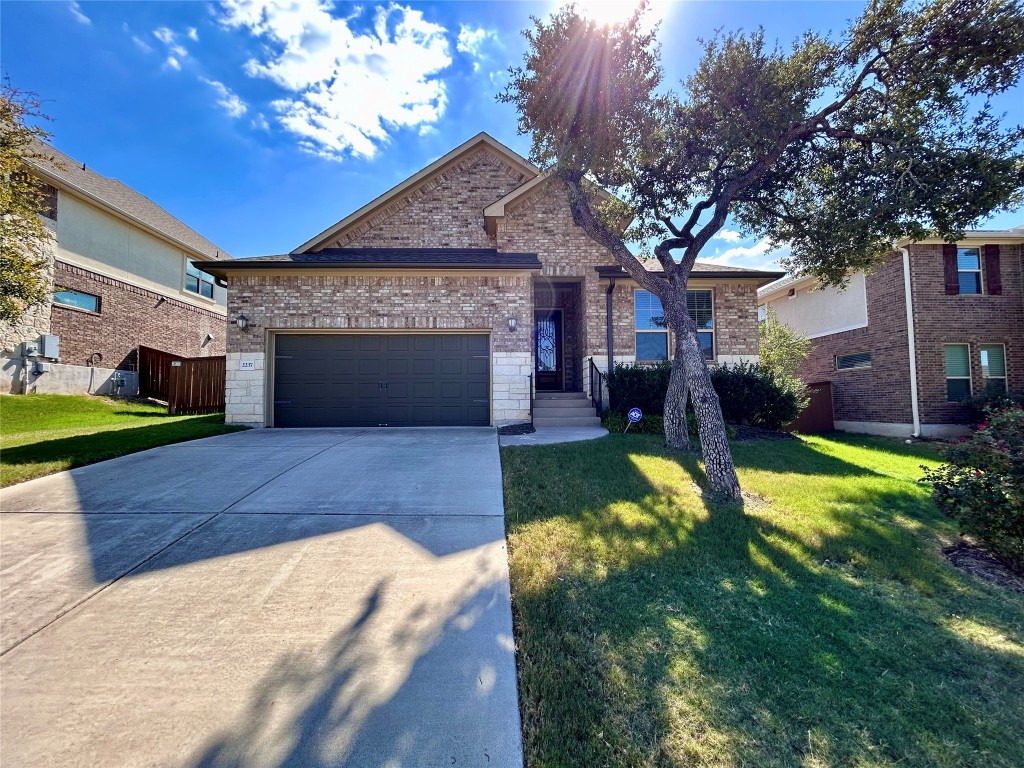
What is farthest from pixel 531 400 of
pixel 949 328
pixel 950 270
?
pixel 950 270

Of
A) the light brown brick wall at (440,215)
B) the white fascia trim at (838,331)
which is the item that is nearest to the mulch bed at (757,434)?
the white fascia trim at (838,331)

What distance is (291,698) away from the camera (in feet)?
6.78

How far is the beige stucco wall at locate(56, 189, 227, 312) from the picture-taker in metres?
13.1

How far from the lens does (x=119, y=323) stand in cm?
1451

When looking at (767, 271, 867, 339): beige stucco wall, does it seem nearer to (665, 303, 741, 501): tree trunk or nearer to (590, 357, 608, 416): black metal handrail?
(590, 357, 608, 416): black metal handrail

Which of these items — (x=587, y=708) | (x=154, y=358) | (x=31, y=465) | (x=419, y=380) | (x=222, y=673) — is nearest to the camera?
(x=587, y=708)

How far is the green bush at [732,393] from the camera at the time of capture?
9.70 meters

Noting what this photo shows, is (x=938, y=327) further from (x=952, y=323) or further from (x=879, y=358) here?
(x=879, y=358)

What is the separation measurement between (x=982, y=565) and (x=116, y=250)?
70.5 feet

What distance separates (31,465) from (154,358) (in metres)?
11.4

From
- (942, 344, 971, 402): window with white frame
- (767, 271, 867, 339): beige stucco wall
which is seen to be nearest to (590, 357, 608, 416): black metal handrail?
(767, 271, 867, 339): beige stucco wall

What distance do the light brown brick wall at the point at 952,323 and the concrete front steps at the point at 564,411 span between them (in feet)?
32.1

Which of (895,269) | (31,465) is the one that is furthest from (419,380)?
(895,269)

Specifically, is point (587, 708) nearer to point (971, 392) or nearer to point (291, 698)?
point (291, 698)
